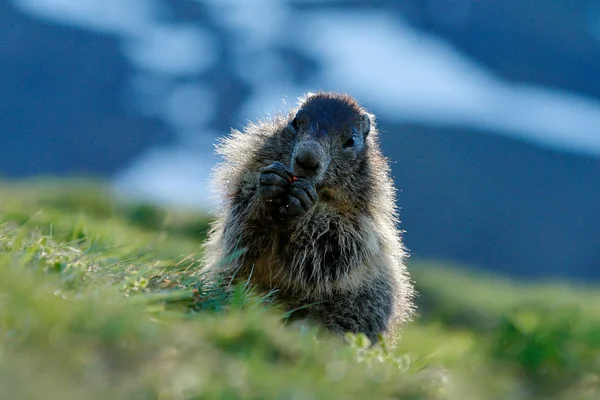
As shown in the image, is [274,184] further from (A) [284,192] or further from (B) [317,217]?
(B) [317,217]

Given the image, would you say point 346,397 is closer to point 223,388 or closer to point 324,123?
point 223,388

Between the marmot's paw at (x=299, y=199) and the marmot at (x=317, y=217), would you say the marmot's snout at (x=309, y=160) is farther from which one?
the marmot's paw at (x=299, y=199)

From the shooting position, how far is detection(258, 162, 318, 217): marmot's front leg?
499 cm

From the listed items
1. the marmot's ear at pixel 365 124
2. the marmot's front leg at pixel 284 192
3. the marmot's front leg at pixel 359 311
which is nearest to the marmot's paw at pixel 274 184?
the marmot's front leg at pixel 284 192

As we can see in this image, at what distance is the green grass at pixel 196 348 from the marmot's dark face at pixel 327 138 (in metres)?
1.23

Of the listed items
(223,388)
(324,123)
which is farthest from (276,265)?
(223,388)

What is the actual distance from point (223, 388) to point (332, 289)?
2.93 metres


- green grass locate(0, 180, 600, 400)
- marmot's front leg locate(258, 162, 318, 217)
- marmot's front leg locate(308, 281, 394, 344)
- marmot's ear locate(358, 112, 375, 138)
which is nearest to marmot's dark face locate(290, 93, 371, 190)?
marmot's ear locate(358, 112, 375, 138)

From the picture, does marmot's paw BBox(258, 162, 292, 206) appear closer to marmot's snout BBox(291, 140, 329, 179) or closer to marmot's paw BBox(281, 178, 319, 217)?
marmot's paw BBox(281, 178, 319, 217)

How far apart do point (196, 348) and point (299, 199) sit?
95.3 inches

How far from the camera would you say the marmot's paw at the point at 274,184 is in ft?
16.4

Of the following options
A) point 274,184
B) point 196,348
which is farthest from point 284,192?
point 196,348

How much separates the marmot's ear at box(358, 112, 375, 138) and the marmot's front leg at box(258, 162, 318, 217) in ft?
3.44

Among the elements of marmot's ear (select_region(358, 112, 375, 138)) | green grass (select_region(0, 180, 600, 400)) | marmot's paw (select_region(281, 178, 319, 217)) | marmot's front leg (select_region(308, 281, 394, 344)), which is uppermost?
marmot's ear (select_region(358, 112, 375, 138))
